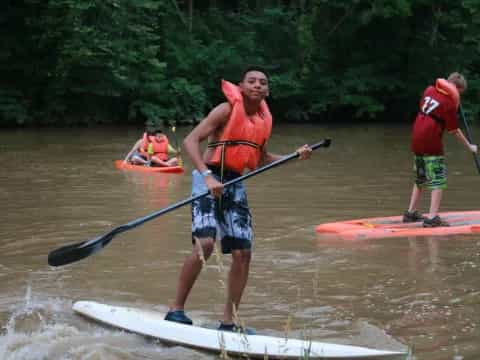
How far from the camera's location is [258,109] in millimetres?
4984

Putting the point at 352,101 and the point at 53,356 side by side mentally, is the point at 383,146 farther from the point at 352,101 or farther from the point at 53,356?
the point at 53,356

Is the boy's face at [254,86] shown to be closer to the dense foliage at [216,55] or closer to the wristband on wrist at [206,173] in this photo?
the wristband on wrist at [206,173]

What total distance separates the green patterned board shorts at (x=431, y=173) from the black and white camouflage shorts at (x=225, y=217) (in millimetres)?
4002

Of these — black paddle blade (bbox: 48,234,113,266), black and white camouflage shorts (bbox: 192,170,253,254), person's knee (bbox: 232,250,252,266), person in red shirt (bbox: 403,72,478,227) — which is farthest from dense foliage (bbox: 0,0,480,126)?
person's knee (bbox: 232,250,252,266)

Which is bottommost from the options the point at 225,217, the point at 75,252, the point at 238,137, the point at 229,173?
the point at 75,252

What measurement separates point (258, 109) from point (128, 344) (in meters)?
1.58

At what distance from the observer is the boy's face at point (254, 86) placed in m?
4.86

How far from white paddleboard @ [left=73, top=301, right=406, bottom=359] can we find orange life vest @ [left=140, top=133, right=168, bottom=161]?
917 centimetres

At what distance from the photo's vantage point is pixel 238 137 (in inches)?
192

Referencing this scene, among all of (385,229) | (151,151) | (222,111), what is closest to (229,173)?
(222,111)

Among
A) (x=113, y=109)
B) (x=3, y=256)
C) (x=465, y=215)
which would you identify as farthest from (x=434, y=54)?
(x=3, y=256)

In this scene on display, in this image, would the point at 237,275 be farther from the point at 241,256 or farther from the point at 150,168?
the point at 150,168

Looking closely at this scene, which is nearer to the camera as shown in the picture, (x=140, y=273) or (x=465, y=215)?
(x=140, y=273)

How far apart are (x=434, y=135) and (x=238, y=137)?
159 inches
